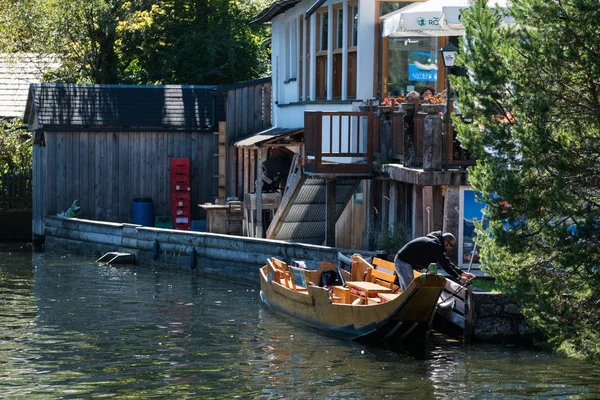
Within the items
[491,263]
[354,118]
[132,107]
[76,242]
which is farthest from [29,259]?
[491,263]

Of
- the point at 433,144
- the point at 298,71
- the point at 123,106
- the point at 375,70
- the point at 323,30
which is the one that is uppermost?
the point at 323,30

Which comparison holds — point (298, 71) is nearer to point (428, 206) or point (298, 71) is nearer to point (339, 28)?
point (339, 28)

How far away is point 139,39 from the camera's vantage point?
4022cm

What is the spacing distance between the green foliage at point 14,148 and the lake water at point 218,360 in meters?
13.1

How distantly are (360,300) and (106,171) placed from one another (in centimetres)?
1543

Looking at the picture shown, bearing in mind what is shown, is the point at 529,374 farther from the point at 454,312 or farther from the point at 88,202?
the point at 88,202

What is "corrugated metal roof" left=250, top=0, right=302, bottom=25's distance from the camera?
2916cm

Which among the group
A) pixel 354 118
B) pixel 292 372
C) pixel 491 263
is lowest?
pixel 292 372

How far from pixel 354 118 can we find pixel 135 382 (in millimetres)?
8780

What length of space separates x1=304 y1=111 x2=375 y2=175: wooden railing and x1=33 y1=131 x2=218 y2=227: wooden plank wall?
10469mm

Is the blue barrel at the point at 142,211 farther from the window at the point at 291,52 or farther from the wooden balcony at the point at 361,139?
the wooden balcony at the point at 361,139

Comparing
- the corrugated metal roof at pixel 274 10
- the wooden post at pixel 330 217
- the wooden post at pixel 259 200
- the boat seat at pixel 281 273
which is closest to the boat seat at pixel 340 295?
the boat seat at pixel 281 273

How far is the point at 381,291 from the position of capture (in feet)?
61.7

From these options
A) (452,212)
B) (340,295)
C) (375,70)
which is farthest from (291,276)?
(375,70)
